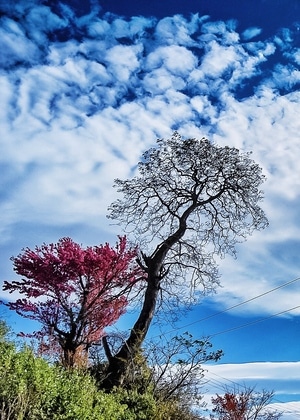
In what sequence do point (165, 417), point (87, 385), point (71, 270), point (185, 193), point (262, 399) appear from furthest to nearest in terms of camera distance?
1. point (262, 399)
2. point (185, 193)
3. point (71, 270)
4. point (165, 417)
5. point (87, 385)

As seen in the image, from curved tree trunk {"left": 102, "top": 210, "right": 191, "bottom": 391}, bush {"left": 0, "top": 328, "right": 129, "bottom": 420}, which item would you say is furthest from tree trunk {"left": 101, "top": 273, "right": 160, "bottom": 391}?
bush {"left": 0, "top": 328, "right": 129, "bottom": 420}

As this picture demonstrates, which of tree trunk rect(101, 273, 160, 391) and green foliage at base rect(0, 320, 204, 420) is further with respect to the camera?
tree trunk rect(101, 273, 160, 391)

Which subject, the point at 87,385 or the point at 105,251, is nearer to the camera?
the point at 87,385

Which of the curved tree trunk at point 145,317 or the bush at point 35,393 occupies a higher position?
the curved tree trunk at point 145,317

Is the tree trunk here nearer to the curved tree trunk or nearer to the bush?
the curved tree trunk

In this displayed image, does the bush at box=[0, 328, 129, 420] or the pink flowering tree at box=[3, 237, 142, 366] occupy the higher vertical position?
the pink flowering tree at box=[3, 237, 142, 366]

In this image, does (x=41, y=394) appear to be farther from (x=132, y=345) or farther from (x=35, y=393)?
(x=132, y=345)

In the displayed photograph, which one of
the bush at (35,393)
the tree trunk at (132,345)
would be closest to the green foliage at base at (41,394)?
the bush at (35,393)

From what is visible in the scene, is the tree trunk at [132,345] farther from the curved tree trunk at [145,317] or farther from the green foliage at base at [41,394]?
the green foliage at base at [41,394]

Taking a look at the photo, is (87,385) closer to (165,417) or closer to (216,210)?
(165,417)

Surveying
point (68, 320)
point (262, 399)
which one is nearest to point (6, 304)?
point (68, 320)

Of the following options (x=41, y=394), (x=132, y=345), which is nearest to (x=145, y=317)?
(x=132, y=345)

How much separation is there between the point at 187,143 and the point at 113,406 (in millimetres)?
7271

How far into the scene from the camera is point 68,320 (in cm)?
1239
